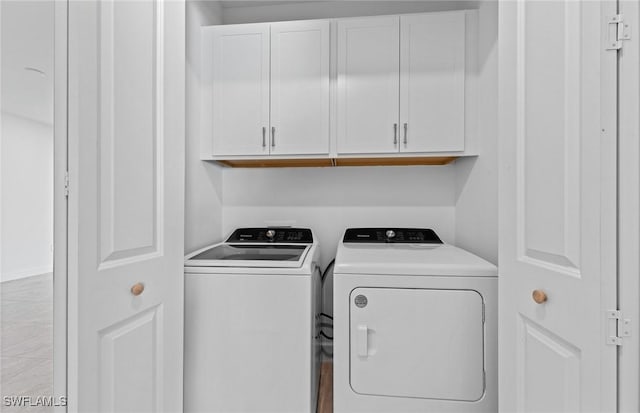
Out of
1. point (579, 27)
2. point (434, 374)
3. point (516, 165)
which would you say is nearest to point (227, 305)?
point (434, 374)

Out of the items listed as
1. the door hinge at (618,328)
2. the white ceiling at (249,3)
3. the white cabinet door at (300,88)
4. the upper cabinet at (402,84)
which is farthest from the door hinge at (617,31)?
the white ceiling at (249,3)

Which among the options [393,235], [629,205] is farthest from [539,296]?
[393,235]

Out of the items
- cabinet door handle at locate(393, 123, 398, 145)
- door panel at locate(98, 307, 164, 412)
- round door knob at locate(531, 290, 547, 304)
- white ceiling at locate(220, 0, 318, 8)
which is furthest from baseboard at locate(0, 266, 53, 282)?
white ceiling at locate(220, 0, 318, 8)

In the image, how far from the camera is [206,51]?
2.04 m

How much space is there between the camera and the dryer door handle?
1.39m

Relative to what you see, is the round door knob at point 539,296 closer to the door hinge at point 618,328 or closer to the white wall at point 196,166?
the door hinge at point 618,328

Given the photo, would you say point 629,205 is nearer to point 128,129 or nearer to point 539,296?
point 539,296

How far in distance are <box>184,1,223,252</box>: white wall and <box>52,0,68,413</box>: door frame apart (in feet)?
Answer: 3.14

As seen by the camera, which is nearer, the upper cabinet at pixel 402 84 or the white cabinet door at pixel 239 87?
the upper cabinet at pixel 402 84

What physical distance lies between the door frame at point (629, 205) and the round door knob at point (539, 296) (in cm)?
20

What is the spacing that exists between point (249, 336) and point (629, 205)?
145 cm

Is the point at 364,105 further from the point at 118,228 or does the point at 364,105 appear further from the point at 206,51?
the point at 118,228

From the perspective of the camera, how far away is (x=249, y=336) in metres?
1.48

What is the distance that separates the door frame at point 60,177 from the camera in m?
0.86
